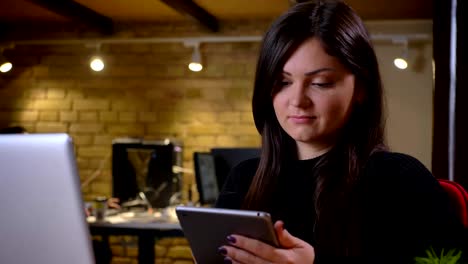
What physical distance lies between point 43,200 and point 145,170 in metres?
3.09

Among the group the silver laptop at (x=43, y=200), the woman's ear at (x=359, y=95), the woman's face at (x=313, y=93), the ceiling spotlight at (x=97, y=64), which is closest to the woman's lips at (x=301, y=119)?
the woman's face at (x=313, y=93)

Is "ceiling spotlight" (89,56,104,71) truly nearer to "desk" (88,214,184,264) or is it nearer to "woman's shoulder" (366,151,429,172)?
"desk" (88,214,184,264)

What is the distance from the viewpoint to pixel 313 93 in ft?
3.65

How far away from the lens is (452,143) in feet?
10.8

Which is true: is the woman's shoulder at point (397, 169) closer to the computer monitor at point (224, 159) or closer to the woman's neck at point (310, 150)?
the woman's neck at point (310, 150)

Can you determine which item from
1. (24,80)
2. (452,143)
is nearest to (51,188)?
(452,143)

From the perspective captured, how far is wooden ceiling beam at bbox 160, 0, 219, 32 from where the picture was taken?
480 centimetres

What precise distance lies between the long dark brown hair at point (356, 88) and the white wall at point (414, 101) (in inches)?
174

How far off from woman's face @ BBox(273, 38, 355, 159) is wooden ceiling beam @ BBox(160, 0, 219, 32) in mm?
3557

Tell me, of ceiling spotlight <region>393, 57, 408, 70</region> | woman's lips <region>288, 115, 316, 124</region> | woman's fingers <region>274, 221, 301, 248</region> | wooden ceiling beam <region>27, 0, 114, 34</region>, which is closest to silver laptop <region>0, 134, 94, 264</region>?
woman's fingers <region>274, 221, 301, 248</region>

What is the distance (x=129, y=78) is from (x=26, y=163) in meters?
5.09

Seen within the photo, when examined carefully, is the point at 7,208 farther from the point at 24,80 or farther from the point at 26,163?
the point at 24,80

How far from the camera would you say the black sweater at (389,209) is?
3.54 feet

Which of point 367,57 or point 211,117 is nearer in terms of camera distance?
point 367,57
